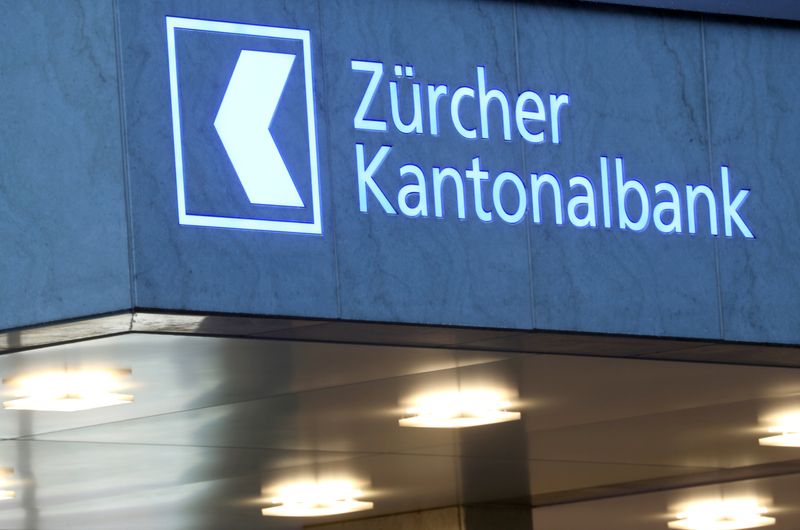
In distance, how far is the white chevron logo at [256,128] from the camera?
11.8 m

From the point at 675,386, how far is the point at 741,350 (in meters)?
2.19

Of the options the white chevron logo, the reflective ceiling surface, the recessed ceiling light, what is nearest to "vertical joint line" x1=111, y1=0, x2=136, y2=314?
the white chevron logo

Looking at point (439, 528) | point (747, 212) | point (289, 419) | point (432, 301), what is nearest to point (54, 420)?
point (289, 419)

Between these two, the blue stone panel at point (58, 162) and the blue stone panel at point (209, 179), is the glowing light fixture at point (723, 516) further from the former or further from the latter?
the blue stone panel at point (58, 162)

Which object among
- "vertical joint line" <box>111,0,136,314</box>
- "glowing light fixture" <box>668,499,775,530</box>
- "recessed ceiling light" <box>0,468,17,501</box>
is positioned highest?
"vertical joint line" <box>111,0,136,314</box>

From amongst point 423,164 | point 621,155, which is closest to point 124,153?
point 423,164

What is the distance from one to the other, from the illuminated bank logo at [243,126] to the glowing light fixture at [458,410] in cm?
444

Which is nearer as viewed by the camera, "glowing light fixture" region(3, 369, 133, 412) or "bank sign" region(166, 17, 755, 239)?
"bank sign" region(166, 17, 755, 239)

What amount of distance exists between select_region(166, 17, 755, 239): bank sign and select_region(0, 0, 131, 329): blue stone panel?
411 mm

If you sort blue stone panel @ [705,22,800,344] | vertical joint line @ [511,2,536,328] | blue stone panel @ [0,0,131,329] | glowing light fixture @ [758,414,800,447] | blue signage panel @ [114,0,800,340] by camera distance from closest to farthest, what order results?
blue stone panel @ [0,0,131,329]
blue signage panel @ [114,0,800,340]
vertical joint line @ [511,2,536,328]
blue stone panel @ [705,22,800,344]
glowing light fixture @ [758,414,800,447]

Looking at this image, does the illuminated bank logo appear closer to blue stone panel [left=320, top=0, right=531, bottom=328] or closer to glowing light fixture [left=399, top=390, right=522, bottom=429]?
blue stone panel [left=320, top=0, right=531, bottom=328]

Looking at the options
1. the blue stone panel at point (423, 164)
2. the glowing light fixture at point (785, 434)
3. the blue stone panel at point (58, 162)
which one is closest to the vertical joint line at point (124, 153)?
the blue stone panel at point (58, 162)

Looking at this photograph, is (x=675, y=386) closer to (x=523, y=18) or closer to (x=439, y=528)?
(x=523, y=18)

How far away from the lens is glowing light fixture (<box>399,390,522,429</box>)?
1617 cm
